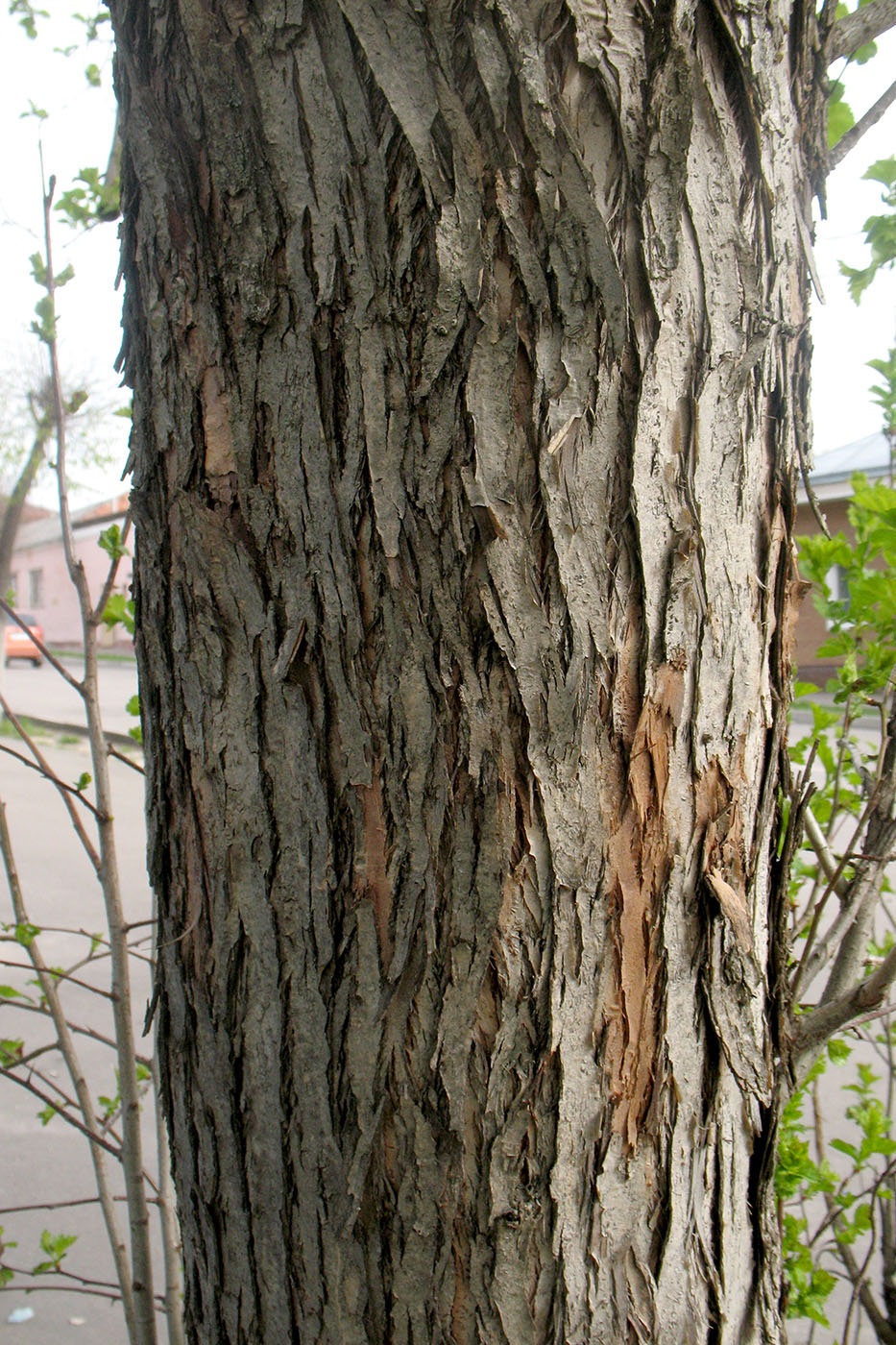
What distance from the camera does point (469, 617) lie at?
0.88 m

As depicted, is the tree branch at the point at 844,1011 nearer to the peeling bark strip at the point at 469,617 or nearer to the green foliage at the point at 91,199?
the peeling bark strip at the point at 469,617

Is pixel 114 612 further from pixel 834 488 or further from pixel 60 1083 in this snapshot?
pixel 834 488

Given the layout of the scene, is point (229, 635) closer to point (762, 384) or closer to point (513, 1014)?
point (513, 1014)

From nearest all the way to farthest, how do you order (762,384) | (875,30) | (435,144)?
(435,144)
(762,384)
(875,30)

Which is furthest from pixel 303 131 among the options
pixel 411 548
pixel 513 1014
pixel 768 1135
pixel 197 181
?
pixel 768 1135

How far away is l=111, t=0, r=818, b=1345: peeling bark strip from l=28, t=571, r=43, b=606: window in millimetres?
40466

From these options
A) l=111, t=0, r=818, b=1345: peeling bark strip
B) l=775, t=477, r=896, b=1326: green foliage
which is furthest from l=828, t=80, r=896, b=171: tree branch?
l=775, t=477, r=896, b=1326: green foliage

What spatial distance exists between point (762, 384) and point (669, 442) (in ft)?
0.51

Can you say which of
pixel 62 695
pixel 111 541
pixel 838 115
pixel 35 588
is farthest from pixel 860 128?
pixel 35 588

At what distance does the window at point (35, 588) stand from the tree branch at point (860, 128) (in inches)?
1592

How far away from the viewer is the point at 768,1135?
1.01 metres

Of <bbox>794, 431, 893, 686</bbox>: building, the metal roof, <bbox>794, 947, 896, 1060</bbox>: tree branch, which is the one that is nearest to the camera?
<bbox>794, 947, 896, 1060</bbox>: tree branch

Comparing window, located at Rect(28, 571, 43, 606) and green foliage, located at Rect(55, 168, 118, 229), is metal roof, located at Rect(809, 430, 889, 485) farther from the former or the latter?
window, located at Rect(28, 571, 43, 606)

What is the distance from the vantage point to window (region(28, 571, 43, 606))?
38.1 m
